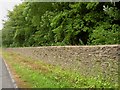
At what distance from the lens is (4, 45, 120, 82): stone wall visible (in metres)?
10.3

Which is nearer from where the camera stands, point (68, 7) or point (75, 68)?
point (75, 68)

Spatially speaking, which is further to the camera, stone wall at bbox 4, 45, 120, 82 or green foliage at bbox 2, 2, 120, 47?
green foliage at bbox 2, 2, 120, 47

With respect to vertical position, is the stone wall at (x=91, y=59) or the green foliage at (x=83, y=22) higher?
the green foliage at (x=83, y=22)

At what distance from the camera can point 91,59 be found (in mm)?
12344

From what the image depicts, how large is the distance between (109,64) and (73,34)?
12865 mm

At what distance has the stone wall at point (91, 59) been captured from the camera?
10251 millimetres

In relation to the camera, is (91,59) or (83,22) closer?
(91,59)

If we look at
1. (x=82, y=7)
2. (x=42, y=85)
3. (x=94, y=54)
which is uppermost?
(x=82, y=7)

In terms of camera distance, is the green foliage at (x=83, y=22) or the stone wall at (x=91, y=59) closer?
the stone wall at (x=91, y=59)

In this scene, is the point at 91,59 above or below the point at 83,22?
below

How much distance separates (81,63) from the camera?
536 inches

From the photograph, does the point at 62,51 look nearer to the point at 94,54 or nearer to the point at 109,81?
the point at 94,54

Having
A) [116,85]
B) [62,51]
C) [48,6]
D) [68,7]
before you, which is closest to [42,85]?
[116,85]

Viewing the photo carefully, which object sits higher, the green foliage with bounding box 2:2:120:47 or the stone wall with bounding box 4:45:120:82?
the green foliage with bounding box 2:2:120:47
